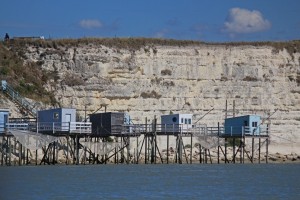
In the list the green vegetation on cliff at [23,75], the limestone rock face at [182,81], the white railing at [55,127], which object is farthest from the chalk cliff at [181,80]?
the white railing at [55,127]

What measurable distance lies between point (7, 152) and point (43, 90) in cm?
1633

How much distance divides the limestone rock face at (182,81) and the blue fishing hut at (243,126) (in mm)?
8199

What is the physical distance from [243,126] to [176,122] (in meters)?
4.94

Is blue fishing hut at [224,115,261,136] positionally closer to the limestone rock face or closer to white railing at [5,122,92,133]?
the limestone rock face

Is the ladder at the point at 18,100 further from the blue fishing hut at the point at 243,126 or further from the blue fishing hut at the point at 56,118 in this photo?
the blue fishing hut at the point at 243,126

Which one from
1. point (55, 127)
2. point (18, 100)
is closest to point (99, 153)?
point (55, 127)

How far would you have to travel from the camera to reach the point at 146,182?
47438mm

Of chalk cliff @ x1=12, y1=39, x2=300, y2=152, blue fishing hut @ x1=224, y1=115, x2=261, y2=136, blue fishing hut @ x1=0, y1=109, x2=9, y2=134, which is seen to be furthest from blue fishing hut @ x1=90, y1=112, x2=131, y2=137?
chalk cliff @ x1=12, y1=39, x2=300, y2=152

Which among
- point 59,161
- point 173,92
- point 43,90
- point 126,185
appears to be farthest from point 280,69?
point 126,185

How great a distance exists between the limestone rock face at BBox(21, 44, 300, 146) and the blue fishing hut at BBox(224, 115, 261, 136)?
8.20 m

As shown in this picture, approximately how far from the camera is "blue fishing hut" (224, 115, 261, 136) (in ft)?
228

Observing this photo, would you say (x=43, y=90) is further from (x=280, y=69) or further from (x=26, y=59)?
(x=280, y=69)

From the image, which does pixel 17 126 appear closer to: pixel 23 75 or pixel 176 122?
pixel 176 122

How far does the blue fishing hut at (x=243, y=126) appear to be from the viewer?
6962 cm
